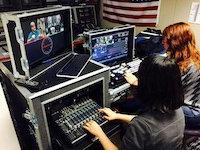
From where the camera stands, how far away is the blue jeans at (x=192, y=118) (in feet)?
5.76

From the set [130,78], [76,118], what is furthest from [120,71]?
[76,118]

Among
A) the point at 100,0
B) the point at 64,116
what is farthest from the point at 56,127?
the point at 100,0

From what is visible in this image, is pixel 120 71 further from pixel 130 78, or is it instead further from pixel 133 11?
pixel 133 11

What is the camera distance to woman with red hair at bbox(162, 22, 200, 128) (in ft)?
5.88

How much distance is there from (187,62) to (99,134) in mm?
961

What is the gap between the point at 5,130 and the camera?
1332mm

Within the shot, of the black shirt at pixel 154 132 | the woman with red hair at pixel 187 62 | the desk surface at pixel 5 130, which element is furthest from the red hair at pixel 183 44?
the desk surface at pixel 5 130

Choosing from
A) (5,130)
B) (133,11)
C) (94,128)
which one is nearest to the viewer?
(5,130)

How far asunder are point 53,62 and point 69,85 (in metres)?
0.36

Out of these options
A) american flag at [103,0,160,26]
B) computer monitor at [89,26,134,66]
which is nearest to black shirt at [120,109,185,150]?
computer monitor at [89,26,134,66]

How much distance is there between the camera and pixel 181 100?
1.13 metres

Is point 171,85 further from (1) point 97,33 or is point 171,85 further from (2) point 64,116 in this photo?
(1) point 97,33

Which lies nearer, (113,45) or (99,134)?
(99,134)

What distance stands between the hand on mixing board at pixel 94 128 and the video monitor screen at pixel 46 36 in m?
0.54
